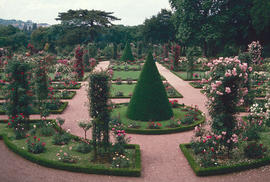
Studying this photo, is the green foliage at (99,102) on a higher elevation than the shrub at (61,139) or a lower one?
higher

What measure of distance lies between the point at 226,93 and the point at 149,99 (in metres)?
5.50

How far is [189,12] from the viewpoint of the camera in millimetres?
43875

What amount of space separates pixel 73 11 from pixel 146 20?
Answer: 17.6 metres

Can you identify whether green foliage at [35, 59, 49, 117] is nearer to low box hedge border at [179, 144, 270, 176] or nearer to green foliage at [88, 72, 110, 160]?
green foliage at [88, 72, 110, 160]

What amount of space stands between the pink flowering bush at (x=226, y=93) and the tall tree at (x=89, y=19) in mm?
52285

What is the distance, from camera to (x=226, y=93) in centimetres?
1056

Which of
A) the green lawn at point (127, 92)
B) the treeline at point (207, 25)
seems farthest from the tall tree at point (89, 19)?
the green lawn at point (127, 92)

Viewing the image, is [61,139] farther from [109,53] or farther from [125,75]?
[109,53]

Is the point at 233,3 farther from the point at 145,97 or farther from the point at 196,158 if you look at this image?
the point at 196,158

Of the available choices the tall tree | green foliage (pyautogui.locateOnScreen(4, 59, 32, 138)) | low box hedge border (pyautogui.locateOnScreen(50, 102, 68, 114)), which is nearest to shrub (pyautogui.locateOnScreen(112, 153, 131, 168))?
green foliage (pyautogui.locateOnScreen(4, 59, 32, 138))

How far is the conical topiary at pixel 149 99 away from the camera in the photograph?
50.1 ft

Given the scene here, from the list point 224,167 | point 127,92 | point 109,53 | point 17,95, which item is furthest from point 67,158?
point 109,53

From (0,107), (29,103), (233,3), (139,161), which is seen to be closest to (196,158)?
(139,161)

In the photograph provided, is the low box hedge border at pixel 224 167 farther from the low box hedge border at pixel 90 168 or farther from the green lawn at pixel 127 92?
the green lawn at pixel 127 92
